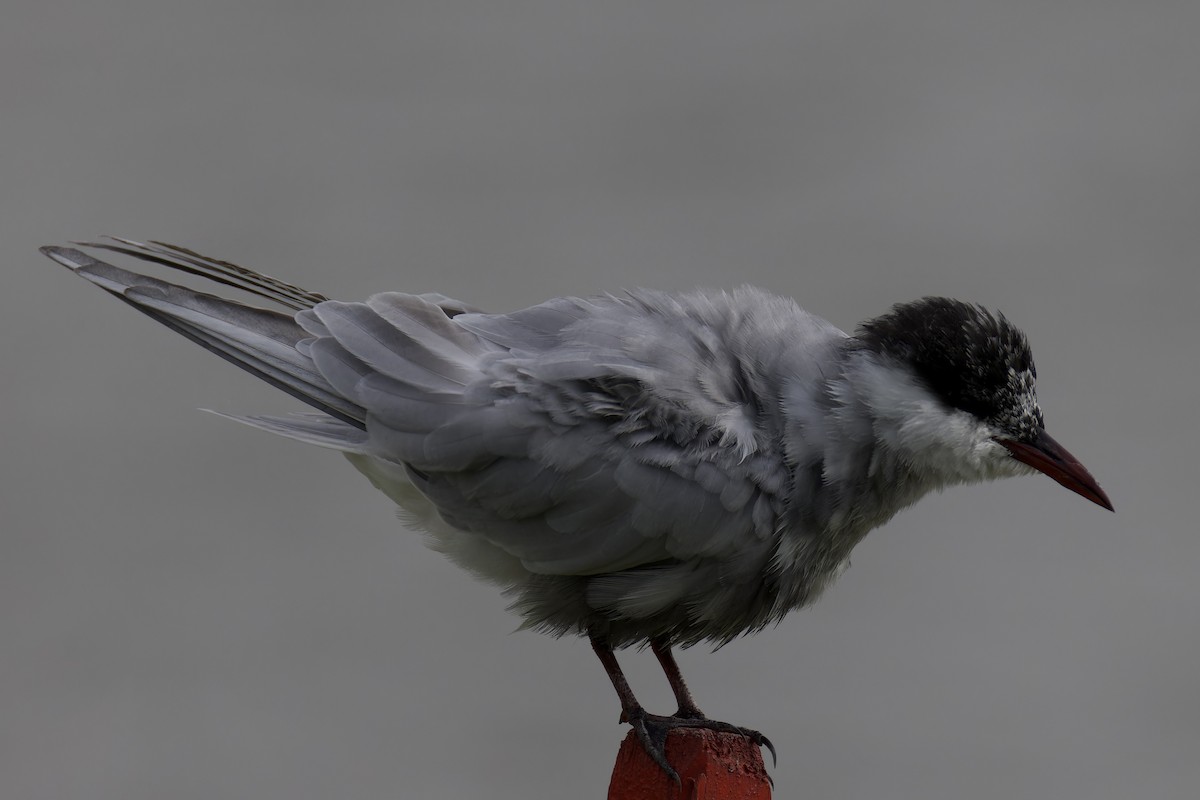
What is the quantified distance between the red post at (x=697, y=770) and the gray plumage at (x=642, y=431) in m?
0.36

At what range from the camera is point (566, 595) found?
3465mm

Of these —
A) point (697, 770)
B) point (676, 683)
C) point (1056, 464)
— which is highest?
point (1056, 464)

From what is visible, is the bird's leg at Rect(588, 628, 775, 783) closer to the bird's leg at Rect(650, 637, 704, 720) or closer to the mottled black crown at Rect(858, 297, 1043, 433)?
the bird's leg at Rect(650, 637, 704, 720)

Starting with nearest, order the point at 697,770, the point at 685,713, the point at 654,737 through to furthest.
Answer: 1. the point at 697,770
2. the point at 654,737
3. the point at 685,713

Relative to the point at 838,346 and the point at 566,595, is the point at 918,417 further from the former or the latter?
the point at 566,595

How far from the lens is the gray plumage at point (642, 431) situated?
10.8 ft

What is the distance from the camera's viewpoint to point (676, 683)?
11.8 ft

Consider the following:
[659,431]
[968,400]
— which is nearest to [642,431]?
[659,431]

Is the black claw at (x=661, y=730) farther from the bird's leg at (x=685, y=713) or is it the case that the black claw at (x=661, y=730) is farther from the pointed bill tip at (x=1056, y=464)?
the pointed bill tip at (x=1056, y=464)

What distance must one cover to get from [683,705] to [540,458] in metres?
0.68

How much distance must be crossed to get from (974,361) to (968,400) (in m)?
0.09

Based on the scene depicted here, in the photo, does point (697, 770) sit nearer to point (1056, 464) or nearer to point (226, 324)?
point (1056, 464)

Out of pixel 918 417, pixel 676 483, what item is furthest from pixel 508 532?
pixel 918 417

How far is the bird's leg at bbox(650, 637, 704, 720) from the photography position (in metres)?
3.50
